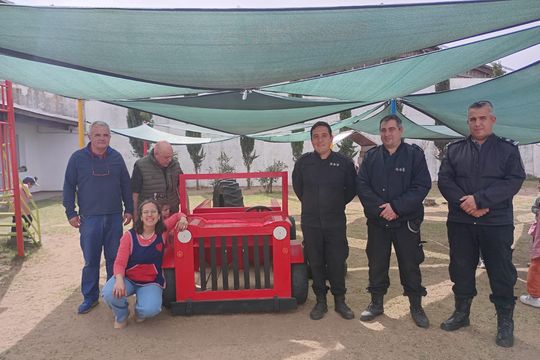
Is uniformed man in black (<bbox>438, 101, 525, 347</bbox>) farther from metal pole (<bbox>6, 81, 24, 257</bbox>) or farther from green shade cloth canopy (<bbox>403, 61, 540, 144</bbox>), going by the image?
metal pole (<bbox>6, 81, 24, 257</bbox>)

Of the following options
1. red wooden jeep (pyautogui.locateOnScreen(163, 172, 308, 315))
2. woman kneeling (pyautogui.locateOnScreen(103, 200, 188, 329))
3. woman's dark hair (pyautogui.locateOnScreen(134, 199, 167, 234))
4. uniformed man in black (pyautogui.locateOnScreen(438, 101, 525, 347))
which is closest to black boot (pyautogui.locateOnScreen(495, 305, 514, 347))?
uniformed man in black (pyautogui.locateOnScreen(438, 101, 525, 347))

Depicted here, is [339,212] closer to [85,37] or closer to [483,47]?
[483,47]

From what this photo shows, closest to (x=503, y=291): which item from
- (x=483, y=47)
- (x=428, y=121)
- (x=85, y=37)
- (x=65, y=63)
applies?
(x=483, y=47)

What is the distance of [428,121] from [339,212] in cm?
1547

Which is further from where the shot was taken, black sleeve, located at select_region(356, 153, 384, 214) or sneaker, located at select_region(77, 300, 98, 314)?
sneaker, located at select_region(77, 300, 98, 314)

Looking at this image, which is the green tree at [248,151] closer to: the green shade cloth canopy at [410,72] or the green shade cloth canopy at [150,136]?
the green shade cloth canopy at [150,136]

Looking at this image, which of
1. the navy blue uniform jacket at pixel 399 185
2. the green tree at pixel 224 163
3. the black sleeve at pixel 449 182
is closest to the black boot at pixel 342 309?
the navy blue uniform jacket at pixel 399 185

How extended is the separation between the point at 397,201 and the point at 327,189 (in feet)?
1.65

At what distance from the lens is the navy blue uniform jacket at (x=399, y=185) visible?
2.62m

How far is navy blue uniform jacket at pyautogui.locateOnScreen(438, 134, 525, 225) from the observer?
7.90 feet

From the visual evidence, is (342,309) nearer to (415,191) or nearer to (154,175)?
(415,191)

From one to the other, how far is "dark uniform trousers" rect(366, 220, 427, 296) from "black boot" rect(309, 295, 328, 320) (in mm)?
386

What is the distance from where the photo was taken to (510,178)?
2.44 metres

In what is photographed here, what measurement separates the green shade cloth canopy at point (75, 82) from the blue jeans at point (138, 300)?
1605mm
